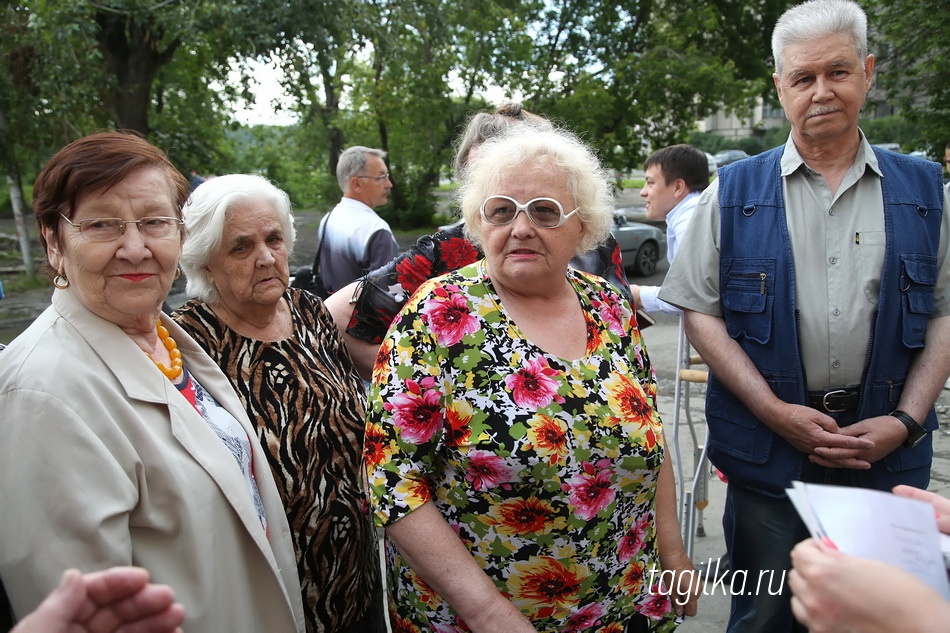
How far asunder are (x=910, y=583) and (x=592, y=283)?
53.2 inches

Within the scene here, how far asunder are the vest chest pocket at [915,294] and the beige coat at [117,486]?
205cm

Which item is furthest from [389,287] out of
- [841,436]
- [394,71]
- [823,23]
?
[394,71]

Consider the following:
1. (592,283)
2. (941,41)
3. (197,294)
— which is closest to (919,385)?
(592,283)

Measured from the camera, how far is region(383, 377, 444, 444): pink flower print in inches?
71.2

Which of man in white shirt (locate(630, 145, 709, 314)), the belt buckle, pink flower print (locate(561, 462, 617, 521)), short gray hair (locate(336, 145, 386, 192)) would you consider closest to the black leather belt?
the belt buckle

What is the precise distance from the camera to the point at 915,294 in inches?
95.1

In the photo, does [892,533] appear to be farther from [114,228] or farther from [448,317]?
[114,228]

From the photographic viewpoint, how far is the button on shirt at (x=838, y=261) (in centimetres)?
242

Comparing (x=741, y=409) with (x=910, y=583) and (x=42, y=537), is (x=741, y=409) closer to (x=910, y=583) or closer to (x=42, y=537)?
(x=910, y=583)

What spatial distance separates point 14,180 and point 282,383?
1285 cm

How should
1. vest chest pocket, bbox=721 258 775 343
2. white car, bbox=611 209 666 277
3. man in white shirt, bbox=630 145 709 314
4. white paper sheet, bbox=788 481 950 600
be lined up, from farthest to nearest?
1. white car, bbox=611 209 666 277
2. man in white shirt, bbox=630 145 709 314
3. vest chest pocket, bbox=721 258 775 343
4. white paper sheet, bbox=788 481 950 600

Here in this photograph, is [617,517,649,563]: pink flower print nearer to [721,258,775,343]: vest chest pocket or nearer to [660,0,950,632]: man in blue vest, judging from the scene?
[660,0,950,632]: man in blue vest

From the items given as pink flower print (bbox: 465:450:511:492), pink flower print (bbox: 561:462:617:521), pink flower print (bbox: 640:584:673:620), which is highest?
pink flower print (bbox: 465:450:511:492)

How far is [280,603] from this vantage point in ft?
5.91
